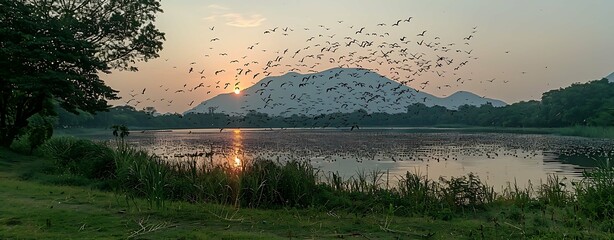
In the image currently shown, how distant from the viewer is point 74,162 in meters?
18.7

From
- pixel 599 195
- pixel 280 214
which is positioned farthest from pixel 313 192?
pixel 599 195

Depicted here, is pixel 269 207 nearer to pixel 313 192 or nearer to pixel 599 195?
pixel 313 192

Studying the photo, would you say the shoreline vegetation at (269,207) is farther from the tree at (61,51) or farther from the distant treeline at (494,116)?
the distant treeline at (494,116)

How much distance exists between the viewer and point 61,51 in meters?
22.1

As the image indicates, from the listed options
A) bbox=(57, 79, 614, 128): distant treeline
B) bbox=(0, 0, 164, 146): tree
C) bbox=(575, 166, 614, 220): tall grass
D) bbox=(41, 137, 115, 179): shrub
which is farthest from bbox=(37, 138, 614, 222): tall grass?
bbox=(57, 79, 614, 128): distant treeline

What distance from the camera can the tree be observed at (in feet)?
69.4

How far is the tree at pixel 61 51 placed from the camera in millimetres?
21141

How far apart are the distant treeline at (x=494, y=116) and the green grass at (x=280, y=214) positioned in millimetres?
31772

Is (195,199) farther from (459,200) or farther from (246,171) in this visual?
(459,200)

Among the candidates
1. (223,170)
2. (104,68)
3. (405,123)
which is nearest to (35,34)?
(104,68)

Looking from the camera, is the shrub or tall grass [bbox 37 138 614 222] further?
the shrub

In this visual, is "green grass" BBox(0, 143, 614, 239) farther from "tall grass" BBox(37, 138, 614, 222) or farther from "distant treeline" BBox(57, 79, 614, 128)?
"distant treeline" BBox(57, 79, 614, 128)

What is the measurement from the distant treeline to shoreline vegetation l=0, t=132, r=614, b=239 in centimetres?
3119

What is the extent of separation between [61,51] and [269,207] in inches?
624
